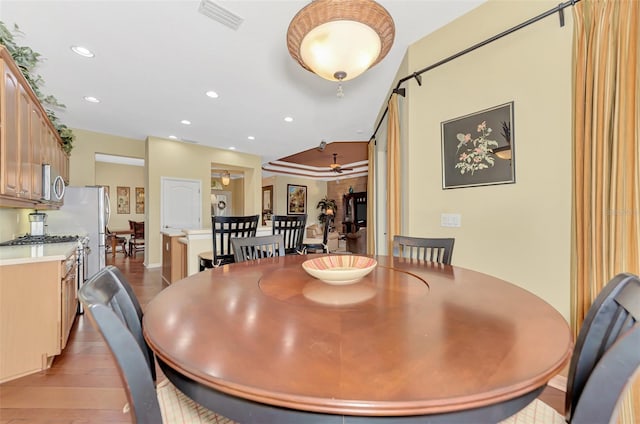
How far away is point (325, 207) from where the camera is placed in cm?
1059

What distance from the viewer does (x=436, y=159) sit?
2418mm

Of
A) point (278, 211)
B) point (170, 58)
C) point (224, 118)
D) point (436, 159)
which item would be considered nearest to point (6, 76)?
point (170, 58)

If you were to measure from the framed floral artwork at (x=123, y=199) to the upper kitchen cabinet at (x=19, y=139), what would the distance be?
619 cm

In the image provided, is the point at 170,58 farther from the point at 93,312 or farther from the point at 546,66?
the point at 546,66

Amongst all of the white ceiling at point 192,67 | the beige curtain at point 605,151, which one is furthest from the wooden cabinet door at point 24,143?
the beige curtain at point 605,151

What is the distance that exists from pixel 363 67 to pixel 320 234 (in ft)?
22.6

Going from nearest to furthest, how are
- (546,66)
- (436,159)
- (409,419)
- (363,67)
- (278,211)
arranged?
(409,419)
(363,67)
(546,66)
(436,159)
(278,211)

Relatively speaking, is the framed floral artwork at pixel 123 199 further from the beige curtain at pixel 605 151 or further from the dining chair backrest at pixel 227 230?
the beige curtain at pixel 605 151

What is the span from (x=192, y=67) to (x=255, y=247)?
2.23 m

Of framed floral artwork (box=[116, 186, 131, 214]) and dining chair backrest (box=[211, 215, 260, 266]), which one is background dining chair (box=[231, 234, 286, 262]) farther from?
framed floral artwork (box=[116, 186, 131, 214])

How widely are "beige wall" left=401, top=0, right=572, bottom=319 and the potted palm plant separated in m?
7.80

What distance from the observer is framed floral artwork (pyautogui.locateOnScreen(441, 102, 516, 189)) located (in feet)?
6.38

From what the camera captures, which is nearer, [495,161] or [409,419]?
[409,419]

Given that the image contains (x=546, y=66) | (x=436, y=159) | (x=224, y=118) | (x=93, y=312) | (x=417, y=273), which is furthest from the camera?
(x=224, y=118)
